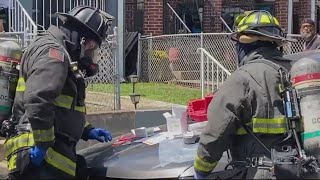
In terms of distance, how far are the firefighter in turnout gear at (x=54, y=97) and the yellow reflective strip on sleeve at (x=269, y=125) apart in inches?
48.9

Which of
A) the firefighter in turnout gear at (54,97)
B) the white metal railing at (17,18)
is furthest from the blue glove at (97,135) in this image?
the white metal railing at (17,18)

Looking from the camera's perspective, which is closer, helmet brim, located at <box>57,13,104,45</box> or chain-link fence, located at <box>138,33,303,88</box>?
helmet brim, located at <box>57,13,104,45</box>

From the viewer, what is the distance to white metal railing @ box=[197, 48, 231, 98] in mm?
9555

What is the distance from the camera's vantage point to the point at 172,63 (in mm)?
13891

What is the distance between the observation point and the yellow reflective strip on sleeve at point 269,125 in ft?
11.4

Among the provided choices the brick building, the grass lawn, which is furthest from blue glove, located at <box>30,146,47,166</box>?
the brick building

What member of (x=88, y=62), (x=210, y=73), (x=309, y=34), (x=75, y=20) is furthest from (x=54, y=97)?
(x=309, y=34)

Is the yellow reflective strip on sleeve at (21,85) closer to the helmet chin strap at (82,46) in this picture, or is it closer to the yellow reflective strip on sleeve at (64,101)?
the yellow reflective strip on sleeve at (64,101)

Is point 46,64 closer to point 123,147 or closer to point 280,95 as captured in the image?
point 123,147

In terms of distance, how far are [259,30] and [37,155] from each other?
1604 millimetres

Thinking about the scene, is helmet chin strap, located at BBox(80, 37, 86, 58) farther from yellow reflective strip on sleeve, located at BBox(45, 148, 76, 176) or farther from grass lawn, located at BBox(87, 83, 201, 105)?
grass lawn, located at BBox(87, 83, 201, 105)

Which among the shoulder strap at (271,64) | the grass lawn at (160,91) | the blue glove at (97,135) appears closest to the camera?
the shoulder strap at (271,64)

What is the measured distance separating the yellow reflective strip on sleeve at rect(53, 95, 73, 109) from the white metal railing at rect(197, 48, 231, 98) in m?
5.58

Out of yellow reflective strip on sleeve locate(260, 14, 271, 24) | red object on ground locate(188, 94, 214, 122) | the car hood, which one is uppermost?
yellow reflective strip on sleeve locate(260, 14, 271, 24)
